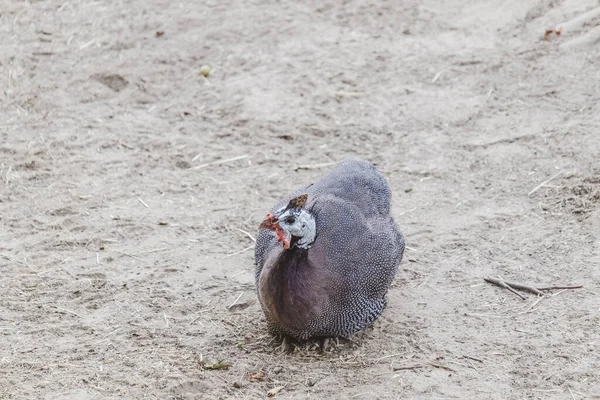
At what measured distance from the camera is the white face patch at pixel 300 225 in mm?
4254

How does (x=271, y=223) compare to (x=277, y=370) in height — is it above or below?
above

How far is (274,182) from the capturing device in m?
6.44

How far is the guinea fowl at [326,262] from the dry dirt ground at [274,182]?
0.20 m

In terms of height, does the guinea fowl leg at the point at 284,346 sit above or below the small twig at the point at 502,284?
above

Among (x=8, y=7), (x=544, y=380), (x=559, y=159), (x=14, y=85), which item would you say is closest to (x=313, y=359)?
(x=544, y=380)

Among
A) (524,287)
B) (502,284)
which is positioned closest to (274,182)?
(502,284)

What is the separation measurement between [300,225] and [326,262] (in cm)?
26

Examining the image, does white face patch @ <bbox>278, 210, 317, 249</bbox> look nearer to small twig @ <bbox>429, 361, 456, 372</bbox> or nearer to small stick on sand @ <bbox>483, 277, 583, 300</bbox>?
small twig @ <bbox>429, 361, 456, 372</bbox>

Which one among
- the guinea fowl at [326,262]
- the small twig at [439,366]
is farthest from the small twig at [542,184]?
the small twig at [439,366]

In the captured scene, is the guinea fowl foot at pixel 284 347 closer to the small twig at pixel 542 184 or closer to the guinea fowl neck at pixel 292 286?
the guinea fowl neck at pixel 292 286

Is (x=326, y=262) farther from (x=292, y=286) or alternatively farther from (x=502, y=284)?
(x=502, y=284)

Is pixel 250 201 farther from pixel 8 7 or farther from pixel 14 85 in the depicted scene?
pixel 8 7

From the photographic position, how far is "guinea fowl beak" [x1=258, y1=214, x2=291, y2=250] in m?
4.23

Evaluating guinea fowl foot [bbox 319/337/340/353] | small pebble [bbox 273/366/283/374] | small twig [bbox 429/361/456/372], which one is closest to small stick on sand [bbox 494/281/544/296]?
small twig [bbox 429/361/456/372]
